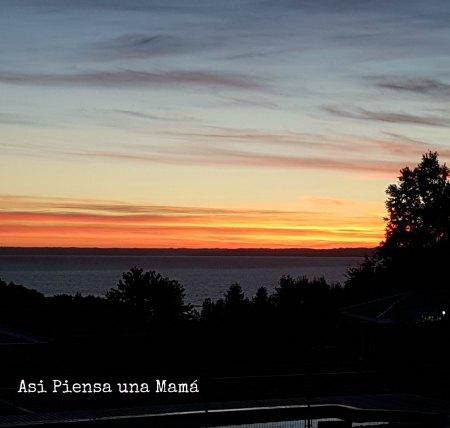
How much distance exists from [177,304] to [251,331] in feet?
90.3

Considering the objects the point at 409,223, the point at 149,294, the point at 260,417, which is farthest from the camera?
the point at 409,223

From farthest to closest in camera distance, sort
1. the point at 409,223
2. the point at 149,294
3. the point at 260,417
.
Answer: the point at 409,223 < the point at 149,294 < the point at 260,417

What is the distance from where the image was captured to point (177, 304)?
4878cm

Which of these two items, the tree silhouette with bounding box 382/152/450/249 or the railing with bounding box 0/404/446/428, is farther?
the tree silhouette with bounding box 382/152/450/249

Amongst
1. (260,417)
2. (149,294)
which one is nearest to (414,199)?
(149,294)

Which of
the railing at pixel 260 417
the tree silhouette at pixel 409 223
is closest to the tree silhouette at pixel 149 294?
the tree silhouette at pixel 409 223

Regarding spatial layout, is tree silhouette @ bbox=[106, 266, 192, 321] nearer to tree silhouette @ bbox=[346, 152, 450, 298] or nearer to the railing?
tree silhouette @ bbox=[346, 152, 450, 298]

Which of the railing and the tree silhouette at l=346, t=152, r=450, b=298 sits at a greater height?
the tree silhouette at l=346, t=152, r=450, b=298

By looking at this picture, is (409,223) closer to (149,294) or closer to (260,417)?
(149,294)

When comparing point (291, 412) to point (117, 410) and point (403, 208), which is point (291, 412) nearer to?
point (117, 410)

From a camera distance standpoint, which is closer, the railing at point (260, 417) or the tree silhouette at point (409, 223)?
the railing at point (260, 417)

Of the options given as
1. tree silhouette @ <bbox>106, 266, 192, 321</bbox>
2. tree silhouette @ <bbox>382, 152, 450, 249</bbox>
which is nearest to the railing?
tree silhouette @ <bbox>106, 266, 192, 321</bbox>

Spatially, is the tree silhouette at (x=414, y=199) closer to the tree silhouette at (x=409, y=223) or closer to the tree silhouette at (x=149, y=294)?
the tree silhouette at (x=409, y=223)

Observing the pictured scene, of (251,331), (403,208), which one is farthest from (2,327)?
(403,208)
